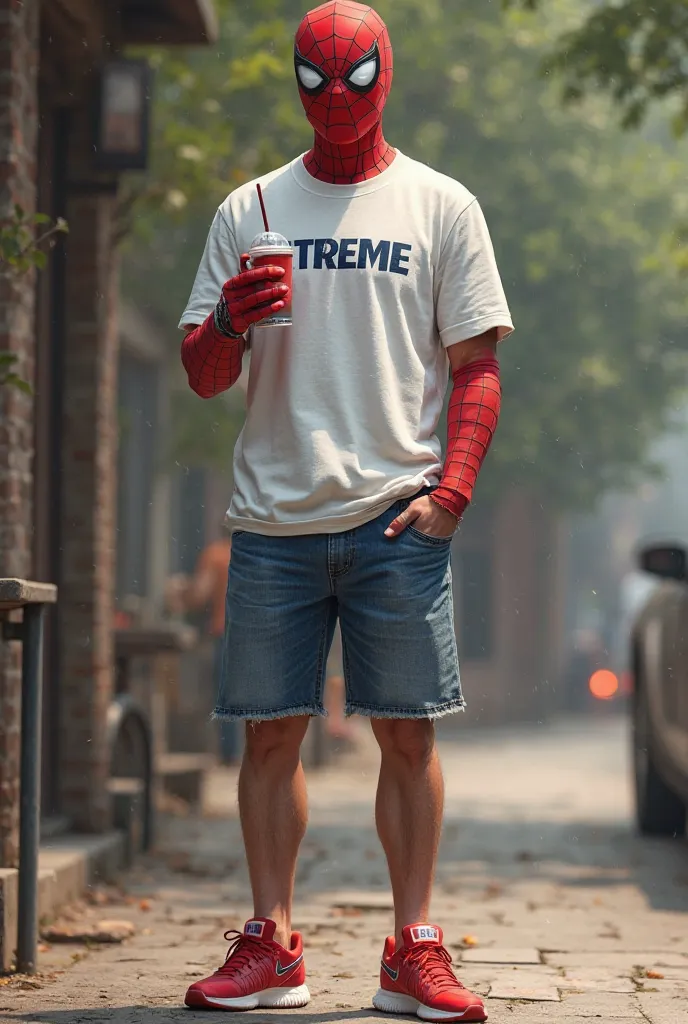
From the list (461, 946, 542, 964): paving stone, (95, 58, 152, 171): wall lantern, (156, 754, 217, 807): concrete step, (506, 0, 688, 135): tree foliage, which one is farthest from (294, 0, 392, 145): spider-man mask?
(156, 754, 217, 807): concrete step

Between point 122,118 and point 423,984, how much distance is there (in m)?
4.76

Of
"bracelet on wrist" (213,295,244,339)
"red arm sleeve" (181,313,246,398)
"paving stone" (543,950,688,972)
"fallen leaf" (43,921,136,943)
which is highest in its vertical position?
"bracelet on wrist" (213,295,244,339)

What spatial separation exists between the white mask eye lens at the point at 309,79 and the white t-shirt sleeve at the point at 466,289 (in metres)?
0.47

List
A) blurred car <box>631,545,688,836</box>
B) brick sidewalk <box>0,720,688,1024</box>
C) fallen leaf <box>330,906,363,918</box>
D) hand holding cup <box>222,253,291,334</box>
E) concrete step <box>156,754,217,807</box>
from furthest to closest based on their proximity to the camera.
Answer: concrete step <box>156,754,217,807</box>
blurred car <box>631,545,688,836</box>
fallen leaf <box>330,906,363,918</box>
brick sidewalk <box>0,720,688,1024</box>
hand holding cup <box>222,253,291,334</box>

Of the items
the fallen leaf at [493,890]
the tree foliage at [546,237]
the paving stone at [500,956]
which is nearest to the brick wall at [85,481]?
the fallen leaf at [493,890]

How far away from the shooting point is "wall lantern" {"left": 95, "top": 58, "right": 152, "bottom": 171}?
307 inches

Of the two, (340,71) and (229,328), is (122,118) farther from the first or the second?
(229,328)

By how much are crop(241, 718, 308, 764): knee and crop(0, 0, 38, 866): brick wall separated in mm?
1553

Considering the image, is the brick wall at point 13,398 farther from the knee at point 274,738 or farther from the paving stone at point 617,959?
the paving stone at point 617,959

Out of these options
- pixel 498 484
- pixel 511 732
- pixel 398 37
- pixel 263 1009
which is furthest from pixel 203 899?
pixel 498 484

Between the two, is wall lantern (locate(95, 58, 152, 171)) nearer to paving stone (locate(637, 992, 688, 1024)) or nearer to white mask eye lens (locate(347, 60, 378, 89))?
white mask eye lens (locate(347, 60, 378, 89))

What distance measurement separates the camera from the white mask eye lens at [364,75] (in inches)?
169

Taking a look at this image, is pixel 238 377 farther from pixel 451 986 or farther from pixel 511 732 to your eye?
pixel 511 732

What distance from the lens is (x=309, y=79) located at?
4.29 meters
